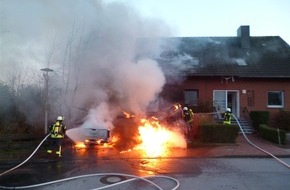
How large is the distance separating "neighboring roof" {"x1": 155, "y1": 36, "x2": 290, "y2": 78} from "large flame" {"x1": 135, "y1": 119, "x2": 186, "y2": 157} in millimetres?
3983

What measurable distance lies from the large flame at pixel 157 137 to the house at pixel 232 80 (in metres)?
4.51

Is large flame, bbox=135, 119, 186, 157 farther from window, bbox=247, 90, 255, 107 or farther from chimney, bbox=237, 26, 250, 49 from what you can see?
chimney, bbox=237, 26, 250, 49

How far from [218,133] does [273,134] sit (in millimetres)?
2791

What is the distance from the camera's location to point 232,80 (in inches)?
777

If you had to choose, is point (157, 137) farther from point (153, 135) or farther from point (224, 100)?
point (224, 100)

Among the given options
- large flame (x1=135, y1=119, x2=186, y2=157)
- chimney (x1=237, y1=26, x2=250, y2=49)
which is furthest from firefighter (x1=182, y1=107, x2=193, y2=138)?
chimney (x1=237, y1=26, x2=250, y2=49)

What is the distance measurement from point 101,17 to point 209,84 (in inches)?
364

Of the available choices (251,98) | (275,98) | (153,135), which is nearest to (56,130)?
(153,135)

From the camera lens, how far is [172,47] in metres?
19.0

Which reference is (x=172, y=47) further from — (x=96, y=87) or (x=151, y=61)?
(x=96, y=87)

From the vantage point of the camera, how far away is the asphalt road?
7.57 metres

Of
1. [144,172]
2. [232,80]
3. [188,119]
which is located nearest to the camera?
[144,172]

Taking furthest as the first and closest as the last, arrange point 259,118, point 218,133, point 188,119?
point 259,118, point 188,119, point 218,133

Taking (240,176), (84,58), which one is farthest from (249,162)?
(84,58)
